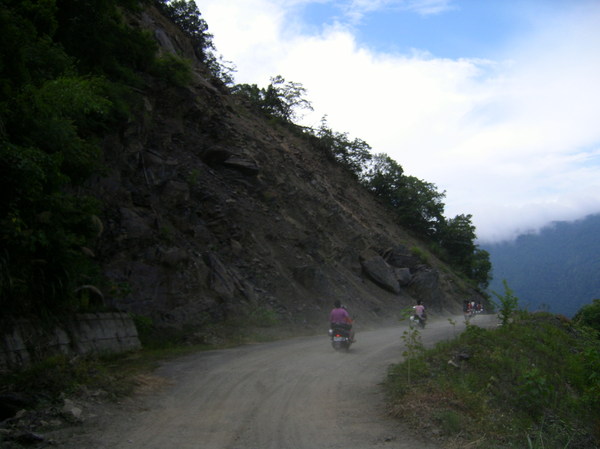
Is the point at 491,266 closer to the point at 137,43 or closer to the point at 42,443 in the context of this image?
the point at 137,43

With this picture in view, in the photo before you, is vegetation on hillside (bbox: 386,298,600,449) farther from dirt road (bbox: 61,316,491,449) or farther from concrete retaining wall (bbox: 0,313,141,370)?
concrete retaining wall (bbox: 0,313,141,370)

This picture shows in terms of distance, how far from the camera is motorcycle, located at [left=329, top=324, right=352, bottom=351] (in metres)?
14.7

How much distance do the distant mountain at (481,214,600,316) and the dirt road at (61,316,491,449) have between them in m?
8.50

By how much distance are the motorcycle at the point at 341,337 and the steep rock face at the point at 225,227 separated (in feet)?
17.3

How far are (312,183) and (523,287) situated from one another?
69.5ft

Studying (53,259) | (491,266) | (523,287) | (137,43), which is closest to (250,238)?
(137,43)

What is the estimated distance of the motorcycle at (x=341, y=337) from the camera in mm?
14688

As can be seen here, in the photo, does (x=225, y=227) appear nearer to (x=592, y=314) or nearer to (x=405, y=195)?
(x=592, y=314)

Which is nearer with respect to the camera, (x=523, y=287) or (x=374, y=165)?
(x=523, y=287)

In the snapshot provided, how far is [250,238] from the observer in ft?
80.1

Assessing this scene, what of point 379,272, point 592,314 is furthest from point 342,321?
point 592,314

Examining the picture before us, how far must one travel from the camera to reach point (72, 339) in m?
11.5

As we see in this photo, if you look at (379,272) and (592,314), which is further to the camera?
(379,272)

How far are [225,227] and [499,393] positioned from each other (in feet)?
52.8
